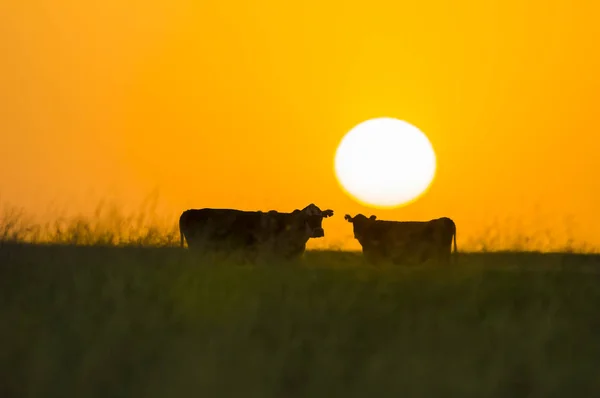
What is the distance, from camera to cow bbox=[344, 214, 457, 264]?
19.1 metres

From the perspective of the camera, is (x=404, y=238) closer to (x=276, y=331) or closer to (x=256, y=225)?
(x=256, y=225)

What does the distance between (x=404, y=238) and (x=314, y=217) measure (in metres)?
2.86

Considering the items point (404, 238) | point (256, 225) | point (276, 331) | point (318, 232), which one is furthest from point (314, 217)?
point (276, 331)

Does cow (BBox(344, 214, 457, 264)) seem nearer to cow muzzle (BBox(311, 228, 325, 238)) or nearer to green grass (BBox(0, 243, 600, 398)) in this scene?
cow muzzle (BBox(311, 228, 325, 238))

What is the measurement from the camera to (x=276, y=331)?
7.72 metres

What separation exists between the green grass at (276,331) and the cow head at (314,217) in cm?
648

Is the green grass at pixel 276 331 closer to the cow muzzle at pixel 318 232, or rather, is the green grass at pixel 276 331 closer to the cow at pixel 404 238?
the cow muzzle at pixel 318 232

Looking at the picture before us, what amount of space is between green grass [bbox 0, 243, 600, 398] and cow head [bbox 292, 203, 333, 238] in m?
6.48

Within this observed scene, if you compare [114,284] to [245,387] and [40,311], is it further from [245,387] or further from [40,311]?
[245,387]

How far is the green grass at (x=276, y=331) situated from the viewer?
6.18 meters

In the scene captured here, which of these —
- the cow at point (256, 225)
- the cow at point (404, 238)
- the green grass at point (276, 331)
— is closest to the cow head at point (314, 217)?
the cow at point (256, 225)

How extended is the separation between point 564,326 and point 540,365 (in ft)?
5.51

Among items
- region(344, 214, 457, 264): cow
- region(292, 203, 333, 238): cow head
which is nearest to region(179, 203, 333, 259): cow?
region(292, 203, 333, 238): cow head

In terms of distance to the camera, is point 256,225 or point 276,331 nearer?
point 276,331
